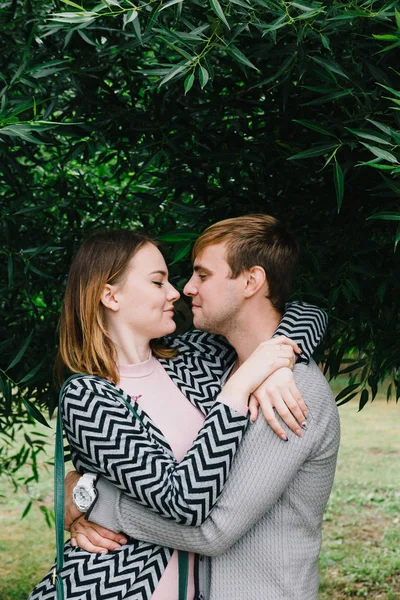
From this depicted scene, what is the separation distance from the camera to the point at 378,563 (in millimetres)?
5785

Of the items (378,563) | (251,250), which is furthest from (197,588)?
(378,563)

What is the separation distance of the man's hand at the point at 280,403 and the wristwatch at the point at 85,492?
41 cm

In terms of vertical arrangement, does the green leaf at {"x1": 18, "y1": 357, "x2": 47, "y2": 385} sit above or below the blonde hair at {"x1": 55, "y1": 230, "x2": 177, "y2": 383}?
below

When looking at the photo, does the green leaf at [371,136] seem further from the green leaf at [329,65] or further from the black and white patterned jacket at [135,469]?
the black and white patterned jacket at [135,469]

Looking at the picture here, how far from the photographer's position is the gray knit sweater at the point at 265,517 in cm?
172

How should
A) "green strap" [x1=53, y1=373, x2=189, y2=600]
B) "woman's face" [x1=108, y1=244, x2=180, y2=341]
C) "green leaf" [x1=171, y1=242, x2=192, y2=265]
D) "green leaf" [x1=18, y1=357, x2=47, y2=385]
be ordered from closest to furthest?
"green strap" [x1=53, y1=373, x2=189, y2=600] < "woman's face" [x1=108, y1=244, x2=180, y2=341] < "green leaf" [x1=171, y1=242, x2=192, y2=265] < "green leaf" [x1=18, y1=357, x2=47, y2=385]

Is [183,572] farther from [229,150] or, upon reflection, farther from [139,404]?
[229,150]

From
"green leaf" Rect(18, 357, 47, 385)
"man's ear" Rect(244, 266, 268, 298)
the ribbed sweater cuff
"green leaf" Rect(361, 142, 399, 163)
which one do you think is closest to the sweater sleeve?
the ribbed sweater cuff

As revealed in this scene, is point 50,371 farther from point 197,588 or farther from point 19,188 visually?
point 197,588

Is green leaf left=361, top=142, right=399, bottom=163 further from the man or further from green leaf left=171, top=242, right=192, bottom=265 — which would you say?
green leaf left=171, top=242, right=192, bottom=265

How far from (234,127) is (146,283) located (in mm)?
860

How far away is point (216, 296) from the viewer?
214 centimetres

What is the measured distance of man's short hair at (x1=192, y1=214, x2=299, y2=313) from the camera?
217cm

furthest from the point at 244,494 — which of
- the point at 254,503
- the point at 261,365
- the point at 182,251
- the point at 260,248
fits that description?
the point at 182,251
